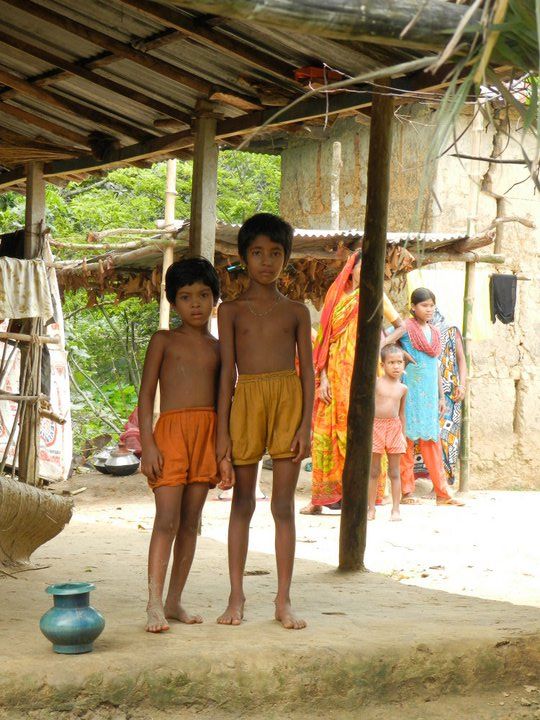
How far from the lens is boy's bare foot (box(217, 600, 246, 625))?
4.09 meters

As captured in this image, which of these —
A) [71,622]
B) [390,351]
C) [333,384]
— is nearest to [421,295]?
[390,351]

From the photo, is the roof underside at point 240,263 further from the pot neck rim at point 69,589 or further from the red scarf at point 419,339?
the pot neck rim at point 69,589

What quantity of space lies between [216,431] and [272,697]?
1098mm

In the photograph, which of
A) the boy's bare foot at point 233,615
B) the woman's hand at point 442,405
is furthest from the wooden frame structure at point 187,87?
the woman's hand at point 442,405

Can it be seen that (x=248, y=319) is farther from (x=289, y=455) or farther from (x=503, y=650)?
(x=503, y=650)

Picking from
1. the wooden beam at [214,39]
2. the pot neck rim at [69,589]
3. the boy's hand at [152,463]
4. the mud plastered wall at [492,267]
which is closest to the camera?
the pot neck rim at [69,589]

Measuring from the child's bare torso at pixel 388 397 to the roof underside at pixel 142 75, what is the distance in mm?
2800

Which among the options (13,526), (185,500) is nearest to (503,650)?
(185,500)

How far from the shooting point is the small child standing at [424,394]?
947 centimetres

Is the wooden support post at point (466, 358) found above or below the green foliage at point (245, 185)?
below

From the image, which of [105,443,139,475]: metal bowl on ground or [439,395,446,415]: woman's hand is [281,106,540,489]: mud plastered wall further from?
[105,443,139,475]: metal bowl on ground

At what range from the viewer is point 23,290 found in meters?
7.84

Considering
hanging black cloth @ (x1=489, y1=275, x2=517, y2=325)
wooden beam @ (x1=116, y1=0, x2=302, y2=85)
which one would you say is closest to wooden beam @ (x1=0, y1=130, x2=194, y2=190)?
wooden beam @ (x1=116, y1=0, x2=302, y2=85)

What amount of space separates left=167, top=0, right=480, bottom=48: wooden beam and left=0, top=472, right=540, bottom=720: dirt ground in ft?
6.85
